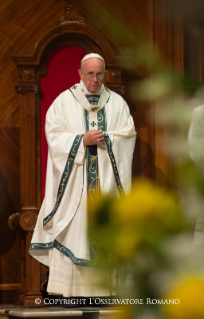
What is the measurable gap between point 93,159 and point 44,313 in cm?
130

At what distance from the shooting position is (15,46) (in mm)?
6051

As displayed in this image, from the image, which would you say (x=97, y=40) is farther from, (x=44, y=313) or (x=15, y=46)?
(x=44, y=313)

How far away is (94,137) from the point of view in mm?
4957

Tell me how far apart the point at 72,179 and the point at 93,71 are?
94cm

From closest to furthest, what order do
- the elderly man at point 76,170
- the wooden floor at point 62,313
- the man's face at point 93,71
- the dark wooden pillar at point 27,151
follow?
the wooden floor at point 62,313 < the elderly man at point 76,170 < the man's face at point 93,71 < the dark wooden pillar at point 27,151

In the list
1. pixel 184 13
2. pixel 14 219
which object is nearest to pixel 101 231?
pixel 184 13

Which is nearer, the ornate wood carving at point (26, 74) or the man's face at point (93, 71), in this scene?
the man's face at point (93, 71)

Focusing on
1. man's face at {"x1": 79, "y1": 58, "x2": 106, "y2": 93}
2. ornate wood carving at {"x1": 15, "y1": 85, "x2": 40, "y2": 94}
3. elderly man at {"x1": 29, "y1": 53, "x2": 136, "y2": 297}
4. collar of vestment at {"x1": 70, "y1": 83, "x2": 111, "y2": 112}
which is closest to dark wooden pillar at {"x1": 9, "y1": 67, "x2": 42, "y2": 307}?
ornate wood carving at {"x1": 15, "y1": 85, "x2": 40, "y2": 94}

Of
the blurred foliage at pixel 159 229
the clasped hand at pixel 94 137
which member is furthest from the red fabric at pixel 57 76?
the blurred foliage at pixel 159 229

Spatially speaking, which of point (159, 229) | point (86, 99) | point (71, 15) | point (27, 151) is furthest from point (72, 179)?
point (159, 229)

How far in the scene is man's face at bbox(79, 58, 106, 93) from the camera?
531cm

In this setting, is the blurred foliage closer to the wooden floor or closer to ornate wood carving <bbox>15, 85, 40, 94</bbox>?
the wooden floor

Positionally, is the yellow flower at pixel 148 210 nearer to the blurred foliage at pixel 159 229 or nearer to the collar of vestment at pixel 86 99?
the blurred foliage at pixel 159 229

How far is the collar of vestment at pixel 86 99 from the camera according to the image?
5.38 metres
